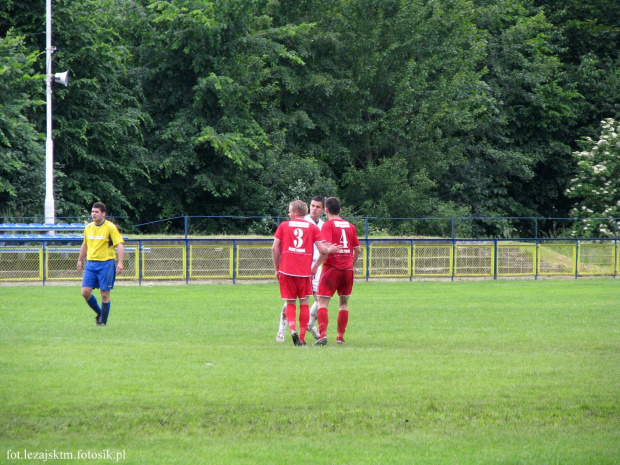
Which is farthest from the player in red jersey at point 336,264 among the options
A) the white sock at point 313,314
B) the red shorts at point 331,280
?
the white sock at point 313,314

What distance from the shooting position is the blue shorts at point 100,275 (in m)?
12.8

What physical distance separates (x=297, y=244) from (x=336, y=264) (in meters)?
0.71

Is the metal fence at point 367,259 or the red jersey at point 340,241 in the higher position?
the red jersey at point 340,241

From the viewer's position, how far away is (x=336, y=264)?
11.2 metres

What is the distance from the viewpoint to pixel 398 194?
3931 centimetres

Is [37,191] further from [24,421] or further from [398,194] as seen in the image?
[24,421]

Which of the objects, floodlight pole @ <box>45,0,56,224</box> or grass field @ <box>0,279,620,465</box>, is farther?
floodlight pole @ <box>45,0,56,224</box>

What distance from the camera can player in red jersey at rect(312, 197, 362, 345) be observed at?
11.1m

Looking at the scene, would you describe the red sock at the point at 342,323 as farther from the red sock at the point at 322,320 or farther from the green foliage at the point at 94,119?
the green foliage at the point at 94,119

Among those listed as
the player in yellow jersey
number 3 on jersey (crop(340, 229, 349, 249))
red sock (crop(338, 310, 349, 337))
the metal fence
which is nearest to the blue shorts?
the player in yellow jersey

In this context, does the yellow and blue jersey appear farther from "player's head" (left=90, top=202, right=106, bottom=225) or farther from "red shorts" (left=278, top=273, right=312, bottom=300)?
"red shorts" (left=278, top=273, right=312, bottom=300)

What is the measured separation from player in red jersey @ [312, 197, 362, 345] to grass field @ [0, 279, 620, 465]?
1.48 feet

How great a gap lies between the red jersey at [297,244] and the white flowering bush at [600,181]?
94.6 ft

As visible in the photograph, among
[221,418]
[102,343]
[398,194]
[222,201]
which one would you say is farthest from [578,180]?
[221,418]
